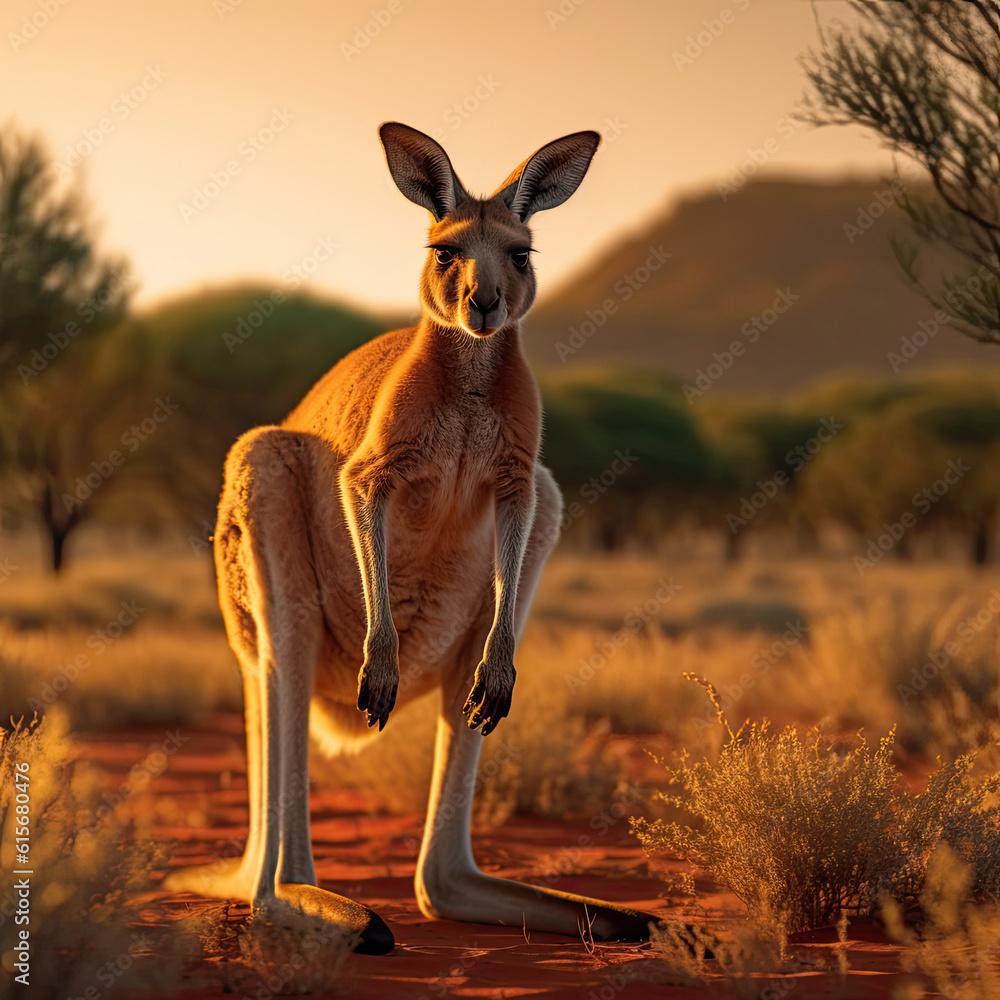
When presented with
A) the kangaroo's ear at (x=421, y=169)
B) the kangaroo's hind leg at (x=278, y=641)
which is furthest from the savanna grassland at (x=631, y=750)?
the kangaroo's ear at (x=421, y=169)

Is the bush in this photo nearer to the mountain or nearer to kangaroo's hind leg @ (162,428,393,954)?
kangaroo's hind leg @ (162,428,393,954)

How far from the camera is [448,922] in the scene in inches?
179

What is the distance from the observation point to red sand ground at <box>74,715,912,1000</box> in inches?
140

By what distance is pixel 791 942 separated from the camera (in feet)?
13.6

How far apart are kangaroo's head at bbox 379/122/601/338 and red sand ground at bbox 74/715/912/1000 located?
2.23 meters

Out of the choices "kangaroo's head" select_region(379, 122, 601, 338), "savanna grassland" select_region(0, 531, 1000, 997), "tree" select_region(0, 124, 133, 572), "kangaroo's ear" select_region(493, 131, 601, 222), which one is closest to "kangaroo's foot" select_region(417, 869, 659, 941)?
"savanna grassland" select_region(0, 531, 1000, 997)

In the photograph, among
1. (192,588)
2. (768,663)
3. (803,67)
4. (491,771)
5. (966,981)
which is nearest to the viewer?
(966,981)

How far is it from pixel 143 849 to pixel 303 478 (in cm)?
151

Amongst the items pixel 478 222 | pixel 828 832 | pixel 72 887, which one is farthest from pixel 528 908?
pixel 478 222

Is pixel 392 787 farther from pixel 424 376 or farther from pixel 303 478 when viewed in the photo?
pixel 424 376

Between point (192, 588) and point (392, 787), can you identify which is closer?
point (392, 787)

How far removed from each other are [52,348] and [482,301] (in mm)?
13582

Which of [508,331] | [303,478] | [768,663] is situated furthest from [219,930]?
[768,663]

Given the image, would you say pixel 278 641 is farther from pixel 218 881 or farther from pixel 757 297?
pixel 757 297
